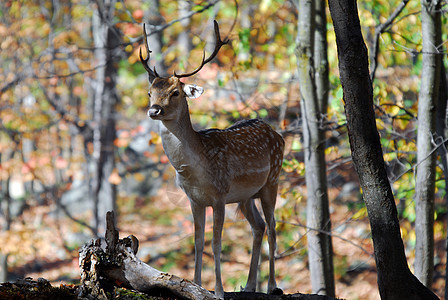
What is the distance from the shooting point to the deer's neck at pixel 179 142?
159 inches

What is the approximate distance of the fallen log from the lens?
3801 mm

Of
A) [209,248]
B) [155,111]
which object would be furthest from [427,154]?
[209,248]

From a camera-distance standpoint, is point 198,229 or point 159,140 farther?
point 159,140

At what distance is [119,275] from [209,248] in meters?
7.99

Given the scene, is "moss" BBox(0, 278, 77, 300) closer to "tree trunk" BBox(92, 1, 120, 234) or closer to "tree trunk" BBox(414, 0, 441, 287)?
"tree trunk" BBox(414, 0, 441, 287)

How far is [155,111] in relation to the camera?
3742 mm

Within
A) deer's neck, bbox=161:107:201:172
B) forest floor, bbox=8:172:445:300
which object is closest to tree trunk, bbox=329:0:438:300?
deer's neck, bbox=161:107:201:172

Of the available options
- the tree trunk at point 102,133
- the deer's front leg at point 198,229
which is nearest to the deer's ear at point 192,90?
the deer's front leg at point 198,229

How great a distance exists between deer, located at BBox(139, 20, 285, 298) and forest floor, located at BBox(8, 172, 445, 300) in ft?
7.21

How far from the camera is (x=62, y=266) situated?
12.5 meters

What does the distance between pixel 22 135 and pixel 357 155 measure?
10.1 metres

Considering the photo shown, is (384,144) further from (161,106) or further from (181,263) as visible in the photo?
(181,263)

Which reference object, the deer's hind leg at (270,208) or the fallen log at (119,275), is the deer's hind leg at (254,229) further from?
the fallen log at (119,275)

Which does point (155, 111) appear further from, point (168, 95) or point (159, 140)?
point (159, 140)
